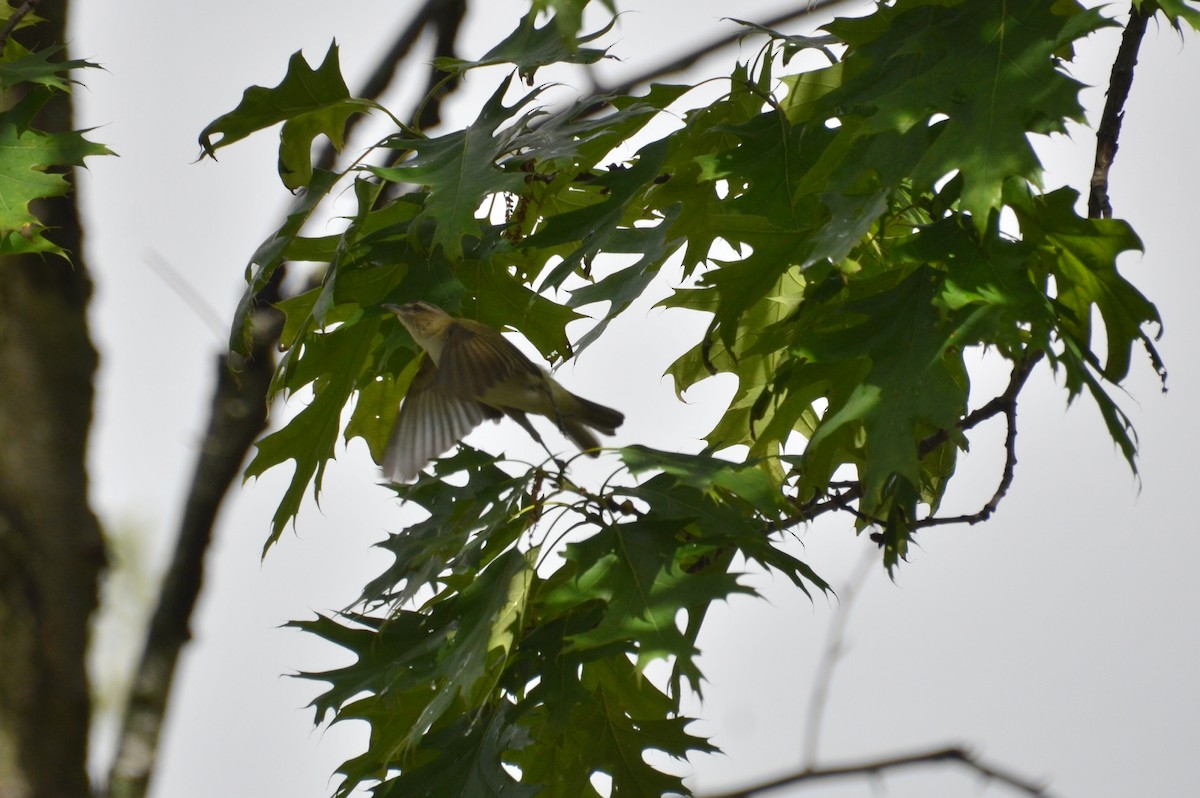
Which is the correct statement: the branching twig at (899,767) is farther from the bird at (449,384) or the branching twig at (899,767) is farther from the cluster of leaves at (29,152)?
the cluster of leaves at (29,152)

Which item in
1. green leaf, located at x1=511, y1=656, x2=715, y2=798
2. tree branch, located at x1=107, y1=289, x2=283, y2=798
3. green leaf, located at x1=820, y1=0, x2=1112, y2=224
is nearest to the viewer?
green leaf, located at x1=820, y1=0, x2=1112, y2=224

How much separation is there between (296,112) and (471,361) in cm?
64

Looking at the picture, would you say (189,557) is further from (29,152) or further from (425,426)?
(425,426)

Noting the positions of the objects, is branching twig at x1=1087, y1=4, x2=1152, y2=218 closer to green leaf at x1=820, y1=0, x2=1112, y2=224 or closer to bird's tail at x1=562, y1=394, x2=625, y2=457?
green leaf at x1=820, y1=0, x2=1112, y2=224

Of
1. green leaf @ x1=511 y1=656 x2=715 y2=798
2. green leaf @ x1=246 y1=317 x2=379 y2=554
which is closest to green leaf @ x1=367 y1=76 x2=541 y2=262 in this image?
green leaf @ x1=246 y1=317 x2=379 y2=554

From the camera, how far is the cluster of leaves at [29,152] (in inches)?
105

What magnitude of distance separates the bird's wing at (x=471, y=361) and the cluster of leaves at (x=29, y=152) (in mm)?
1088

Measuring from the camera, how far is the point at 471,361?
2.28 m

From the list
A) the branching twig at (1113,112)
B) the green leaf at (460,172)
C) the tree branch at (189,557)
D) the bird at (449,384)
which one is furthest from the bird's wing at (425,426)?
the tree branch at (189,557)

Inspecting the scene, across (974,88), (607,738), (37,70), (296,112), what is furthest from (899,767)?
(37,70)

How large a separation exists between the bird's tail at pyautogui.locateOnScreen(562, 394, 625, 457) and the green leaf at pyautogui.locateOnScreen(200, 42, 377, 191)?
32.0 inches

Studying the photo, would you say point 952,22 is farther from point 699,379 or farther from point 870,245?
point 699,379

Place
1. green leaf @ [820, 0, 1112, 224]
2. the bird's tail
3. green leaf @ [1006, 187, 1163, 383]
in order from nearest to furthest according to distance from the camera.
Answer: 1. green leaf @ [820, 0, 1112, 224]
2. green leaf @ [1006, 187, 1163, 383]
3. the bird's tail

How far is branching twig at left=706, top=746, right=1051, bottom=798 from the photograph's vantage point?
170 cm
